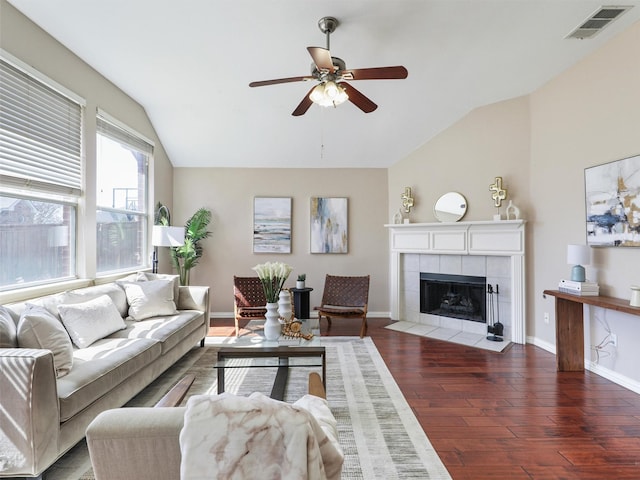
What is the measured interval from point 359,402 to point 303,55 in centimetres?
329

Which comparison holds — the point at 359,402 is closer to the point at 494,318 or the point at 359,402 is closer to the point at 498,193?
the point at 494,318

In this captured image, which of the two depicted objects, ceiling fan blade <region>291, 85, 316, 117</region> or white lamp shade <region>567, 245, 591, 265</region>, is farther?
white lamp shade <region>567, 245, 591, 265</region>

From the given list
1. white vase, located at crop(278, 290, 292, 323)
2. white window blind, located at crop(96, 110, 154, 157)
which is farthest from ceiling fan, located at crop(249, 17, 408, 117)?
white window blind, located at crop(96, 110, 154, 157)

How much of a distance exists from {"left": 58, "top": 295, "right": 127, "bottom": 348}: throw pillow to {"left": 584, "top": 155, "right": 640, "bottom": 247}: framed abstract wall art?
15.1ft

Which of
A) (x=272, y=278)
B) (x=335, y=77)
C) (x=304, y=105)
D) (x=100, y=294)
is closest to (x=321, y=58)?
(x=335, y=77)

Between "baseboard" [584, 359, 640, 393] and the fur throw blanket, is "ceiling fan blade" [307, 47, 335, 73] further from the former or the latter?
"baseboard" [584, 359, 640, 393]

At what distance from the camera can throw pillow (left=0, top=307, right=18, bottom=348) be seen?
1880mm

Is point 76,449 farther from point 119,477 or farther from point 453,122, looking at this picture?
point 453,122

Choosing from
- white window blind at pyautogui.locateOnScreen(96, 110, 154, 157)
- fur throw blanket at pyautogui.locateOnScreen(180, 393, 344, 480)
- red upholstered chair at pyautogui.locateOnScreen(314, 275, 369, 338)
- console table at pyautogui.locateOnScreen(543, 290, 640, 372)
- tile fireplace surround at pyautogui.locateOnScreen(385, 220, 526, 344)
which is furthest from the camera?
red upholstered chair at pyautogui.locateOnScreen(314, 275, 369, 338)

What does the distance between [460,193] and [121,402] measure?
4507mm

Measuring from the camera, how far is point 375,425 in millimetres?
2363

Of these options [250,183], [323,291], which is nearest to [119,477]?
[323,291]

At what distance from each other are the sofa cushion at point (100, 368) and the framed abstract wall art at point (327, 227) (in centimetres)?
319

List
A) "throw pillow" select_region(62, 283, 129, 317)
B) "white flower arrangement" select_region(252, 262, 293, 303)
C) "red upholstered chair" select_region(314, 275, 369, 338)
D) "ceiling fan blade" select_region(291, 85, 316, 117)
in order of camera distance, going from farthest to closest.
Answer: "red upholstered chair" select_region(314, 275, 369, 338), "white flower arrangement" select_region(252, 262, 293, 303), "ceiling fan blade" select_region(291, 85, 316, 117), "throw pillow" select_region(62, 283, 129, 317)
